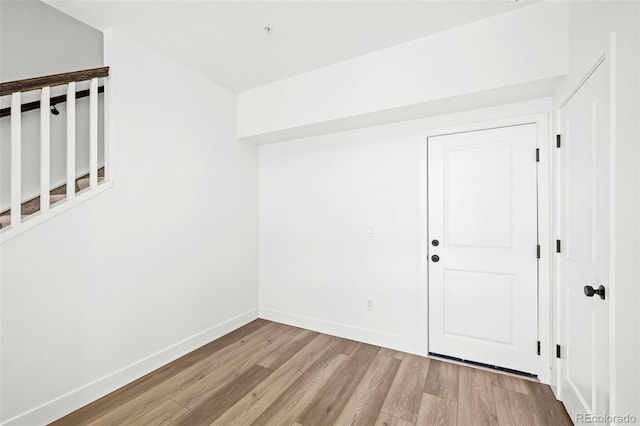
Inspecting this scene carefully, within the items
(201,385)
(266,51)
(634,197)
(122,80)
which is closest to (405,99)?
(266,51)

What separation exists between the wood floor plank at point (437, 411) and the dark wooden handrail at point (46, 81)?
3.19 meters

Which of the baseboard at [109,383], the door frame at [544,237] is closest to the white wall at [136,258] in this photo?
the baseboard at [109,383]

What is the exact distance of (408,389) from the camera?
2.06 m

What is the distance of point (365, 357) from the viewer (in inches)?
99.3

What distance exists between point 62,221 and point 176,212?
0.82 meters

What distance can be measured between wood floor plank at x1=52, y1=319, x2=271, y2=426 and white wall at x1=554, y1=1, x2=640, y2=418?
9.04ft

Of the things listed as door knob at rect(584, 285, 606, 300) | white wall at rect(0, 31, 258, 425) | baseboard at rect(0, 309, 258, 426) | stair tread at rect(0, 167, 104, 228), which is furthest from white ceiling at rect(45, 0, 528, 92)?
baseboard at rect(0, 309, 258, 426)

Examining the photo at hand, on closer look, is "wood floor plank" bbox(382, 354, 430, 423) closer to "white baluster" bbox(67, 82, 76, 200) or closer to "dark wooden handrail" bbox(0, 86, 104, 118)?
"white baluster" bbox(67, 82, 76, 200)

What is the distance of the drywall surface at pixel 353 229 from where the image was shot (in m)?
2.59

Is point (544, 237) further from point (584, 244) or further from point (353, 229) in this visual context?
point (353, 229)

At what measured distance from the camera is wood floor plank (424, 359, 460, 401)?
201cm

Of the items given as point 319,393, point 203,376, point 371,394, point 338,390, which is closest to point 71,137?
point 203,376

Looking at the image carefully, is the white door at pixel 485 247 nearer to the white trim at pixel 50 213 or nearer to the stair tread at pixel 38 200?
the white trim at pixel 50 213

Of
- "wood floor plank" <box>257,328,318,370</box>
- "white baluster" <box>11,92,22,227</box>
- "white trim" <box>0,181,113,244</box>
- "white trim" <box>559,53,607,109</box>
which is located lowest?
"wood floor plank" <box>257,328,318,370</box>
